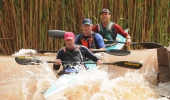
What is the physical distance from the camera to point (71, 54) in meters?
3.71

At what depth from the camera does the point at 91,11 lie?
5227 mm

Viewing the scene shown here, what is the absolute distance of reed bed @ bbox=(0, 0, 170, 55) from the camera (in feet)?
16.6

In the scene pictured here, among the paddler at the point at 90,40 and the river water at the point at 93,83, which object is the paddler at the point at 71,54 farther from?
the paddler at the point at 90,40

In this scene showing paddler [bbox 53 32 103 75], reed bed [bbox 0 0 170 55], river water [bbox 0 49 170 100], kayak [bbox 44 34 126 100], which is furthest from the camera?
reed bed [bbox 0 0 170 55]

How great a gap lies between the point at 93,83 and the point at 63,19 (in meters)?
1.71

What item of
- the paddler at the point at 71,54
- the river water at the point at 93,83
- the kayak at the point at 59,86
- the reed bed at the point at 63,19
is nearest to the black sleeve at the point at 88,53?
the paddler at the point at 71,54

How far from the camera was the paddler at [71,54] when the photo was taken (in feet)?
11.8

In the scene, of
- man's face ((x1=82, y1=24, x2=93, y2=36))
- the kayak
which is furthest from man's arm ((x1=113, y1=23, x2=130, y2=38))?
the kayak

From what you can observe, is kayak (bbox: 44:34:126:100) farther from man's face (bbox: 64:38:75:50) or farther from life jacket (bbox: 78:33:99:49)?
life jacket (bbox: 78:33:99:49)

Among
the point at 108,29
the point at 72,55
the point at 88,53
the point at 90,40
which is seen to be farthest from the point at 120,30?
the point at 72,55

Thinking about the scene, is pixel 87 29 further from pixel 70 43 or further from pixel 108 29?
pixel 108 29

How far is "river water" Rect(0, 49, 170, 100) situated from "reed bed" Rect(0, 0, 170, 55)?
0.83m

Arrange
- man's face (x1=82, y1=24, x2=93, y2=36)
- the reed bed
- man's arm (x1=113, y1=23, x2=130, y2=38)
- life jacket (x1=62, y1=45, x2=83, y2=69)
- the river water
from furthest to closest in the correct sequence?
1. the reed bed
2. man's arm (x1=113, y1=23, x2=130, y2=38)
3. man's face (x1=82, y1=24, x2=93, y2=36)
4. life jacket (x1=62, y1=45, x2=83, y2=69)
5. the river water

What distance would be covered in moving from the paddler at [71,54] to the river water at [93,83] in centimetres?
13
